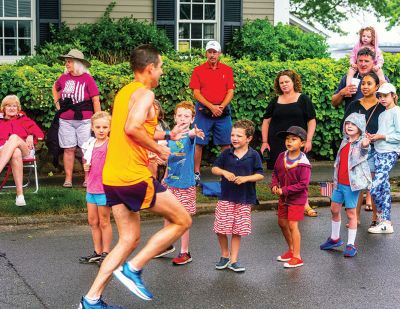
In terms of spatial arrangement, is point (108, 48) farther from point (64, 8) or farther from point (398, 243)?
point (398, 243)

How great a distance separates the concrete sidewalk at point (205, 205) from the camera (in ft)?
33.0

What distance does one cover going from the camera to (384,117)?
9.75 metres

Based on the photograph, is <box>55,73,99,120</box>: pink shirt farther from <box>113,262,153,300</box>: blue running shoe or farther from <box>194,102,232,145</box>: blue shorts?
<box>113,262,153,300</box>: blue running shoe

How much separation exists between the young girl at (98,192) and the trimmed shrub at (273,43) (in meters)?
9.88

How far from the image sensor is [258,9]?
19.3 metres

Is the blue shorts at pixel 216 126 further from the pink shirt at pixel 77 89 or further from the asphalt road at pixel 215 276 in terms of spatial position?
the asphalt road at pixel 215 276

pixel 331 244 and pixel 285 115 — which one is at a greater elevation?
pixel 285 115

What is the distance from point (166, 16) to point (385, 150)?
977 cm

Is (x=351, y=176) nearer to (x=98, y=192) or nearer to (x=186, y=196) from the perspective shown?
(x=186, y=196)

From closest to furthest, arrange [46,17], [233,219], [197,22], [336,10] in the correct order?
1. [233,219]
2. [46,17]
3. [197,22]
4. [336,10]

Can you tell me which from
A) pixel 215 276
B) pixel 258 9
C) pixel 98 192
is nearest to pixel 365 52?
pixel 215 276

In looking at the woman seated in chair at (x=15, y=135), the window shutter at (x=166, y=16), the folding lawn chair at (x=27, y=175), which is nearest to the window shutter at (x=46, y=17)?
the window shutter at (x=166, y=16)

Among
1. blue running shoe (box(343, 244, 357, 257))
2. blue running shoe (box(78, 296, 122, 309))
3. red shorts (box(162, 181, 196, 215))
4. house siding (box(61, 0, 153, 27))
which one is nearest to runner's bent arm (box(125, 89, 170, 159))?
blue running shoe (box(78, 296, 122, 309))

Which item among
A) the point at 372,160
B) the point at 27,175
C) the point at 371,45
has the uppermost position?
the point at 371,45
